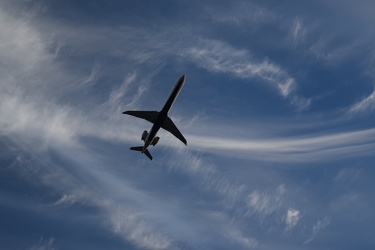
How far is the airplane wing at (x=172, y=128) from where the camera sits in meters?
124

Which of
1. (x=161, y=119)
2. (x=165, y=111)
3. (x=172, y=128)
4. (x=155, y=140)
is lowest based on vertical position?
(x=155, y=140)

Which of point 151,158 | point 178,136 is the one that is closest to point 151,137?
point 178,136

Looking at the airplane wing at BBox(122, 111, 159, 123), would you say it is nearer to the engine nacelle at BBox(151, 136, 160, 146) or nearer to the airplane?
the airplane

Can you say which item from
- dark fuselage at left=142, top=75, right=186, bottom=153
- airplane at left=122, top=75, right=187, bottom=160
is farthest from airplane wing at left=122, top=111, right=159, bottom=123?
dark fuselage at left=142, top=75, right=186, bottom=153

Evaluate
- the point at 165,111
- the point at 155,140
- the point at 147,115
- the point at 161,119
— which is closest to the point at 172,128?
the point at 161,119

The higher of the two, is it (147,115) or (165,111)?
(165,111)

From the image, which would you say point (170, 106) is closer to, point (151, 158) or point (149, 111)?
point (149, 111)

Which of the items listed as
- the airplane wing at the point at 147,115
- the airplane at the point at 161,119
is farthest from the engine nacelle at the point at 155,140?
the airplane wing at the point at 147,115

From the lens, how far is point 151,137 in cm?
12606

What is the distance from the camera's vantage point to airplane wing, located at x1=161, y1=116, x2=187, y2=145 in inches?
4875

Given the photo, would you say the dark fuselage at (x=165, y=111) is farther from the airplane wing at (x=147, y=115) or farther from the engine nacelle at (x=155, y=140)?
the airplane wing at (x=147, y=115)

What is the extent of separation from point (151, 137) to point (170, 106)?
13.5 meters

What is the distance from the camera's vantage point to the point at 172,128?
125 meters

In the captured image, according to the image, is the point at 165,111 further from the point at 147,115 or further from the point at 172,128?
the point at 172,128
